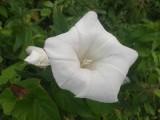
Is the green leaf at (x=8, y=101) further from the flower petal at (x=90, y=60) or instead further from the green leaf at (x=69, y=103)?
the flower petal at (x=90, y=60)

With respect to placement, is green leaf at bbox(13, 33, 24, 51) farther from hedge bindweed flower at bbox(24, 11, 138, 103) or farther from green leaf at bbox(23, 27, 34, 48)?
hedge bindweed flower at bbox(24, 11, 138, 103)

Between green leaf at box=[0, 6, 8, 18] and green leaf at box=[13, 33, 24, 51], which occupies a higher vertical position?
green leaf at box=[13, 33, 24, 51]

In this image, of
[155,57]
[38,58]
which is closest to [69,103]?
[38,58]

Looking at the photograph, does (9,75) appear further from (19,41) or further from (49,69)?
(49,69)

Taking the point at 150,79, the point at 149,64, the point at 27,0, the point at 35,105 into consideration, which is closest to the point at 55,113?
the point at 35,105

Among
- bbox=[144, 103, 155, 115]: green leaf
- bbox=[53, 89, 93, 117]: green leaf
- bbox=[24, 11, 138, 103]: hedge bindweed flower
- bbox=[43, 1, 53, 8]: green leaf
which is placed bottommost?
bbox=[144, 103, 155, 115]: green leaf

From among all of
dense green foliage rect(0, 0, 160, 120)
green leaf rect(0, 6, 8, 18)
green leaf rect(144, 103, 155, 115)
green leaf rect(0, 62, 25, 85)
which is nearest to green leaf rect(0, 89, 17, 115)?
dense green foliage rect(0, 0, 160, 120)

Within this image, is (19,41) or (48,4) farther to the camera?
(48,4)
